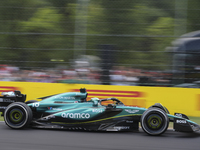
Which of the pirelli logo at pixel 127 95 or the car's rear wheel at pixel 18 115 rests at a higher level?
A: the pirelli logo at pixel 127 95

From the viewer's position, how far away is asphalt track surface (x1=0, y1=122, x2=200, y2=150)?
4.68m

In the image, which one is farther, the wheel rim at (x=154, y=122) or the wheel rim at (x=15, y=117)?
the wheel rim at (x=15, y=117)

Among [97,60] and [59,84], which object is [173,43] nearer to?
[97,60]

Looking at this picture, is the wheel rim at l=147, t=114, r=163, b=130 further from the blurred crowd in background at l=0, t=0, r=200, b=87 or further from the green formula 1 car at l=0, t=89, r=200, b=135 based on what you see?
the blurred crowd in background at l=0, t=0, r=200, b=87

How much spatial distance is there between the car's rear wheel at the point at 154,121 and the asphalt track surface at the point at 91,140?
126mm

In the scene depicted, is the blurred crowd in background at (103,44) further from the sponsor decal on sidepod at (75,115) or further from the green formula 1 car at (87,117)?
the sponsor decal on sidepod at (75,115)

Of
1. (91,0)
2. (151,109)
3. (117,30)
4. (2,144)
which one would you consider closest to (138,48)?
(117,30)

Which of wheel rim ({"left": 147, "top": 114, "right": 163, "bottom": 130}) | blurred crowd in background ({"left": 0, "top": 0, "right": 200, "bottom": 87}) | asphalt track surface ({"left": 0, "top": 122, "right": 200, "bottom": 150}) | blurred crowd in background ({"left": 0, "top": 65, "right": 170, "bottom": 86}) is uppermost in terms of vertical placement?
blurred crowd in background ({"left": 0, "top": 0, "right": 200, "bottom": 87})

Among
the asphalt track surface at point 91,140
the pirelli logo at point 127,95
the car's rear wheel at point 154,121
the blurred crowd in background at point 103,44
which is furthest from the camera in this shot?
the blurred crowd in background at point 103,44

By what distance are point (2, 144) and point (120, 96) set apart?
4.17 metres

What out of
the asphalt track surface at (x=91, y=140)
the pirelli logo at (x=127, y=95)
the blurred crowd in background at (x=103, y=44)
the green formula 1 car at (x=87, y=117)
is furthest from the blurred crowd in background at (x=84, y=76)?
the asphalt track surface at (x=91, y=140)

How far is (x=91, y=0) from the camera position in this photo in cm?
988

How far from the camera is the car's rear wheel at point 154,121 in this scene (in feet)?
18.0

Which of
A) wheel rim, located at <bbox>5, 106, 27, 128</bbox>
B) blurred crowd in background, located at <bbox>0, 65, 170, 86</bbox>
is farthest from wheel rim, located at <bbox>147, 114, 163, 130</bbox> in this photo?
blurred crowd in background, located at <bbox>0, 65, 170, 86</bbox>
